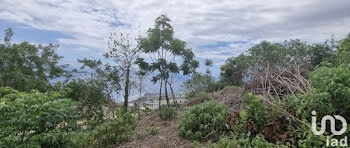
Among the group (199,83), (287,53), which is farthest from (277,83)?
(199,83)

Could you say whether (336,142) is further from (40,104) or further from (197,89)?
(197,89)

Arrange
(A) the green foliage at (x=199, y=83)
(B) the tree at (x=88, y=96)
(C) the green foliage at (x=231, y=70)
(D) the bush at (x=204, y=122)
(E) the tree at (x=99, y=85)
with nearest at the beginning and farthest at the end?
(D) the bush at (x=204, y=122) < (B) the tree at (x=88, y=96) < (E) the tree at (x=99, y=85) < (A) the green foliage at (x=199, y=83) < (C) the green foliage at (x=231, y=70)

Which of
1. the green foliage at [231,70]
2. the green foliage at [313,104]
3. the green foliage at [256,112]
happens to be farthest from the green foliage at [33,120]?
the green foliage at [231,70]

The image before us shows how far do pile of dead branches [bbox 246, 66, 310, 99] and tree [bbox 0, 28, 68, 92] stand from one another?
210 inches

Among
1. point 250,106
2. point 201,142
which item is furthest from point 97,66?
point 250,106

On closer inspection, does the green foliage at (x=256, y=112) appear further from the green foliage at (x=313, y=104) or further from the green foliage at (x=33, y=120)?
the green foliage at (x=33, y=120)

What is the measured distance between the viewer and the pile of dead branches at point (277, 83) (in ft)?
13.0

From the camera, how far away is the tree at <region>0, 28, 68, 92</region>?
5.20 metres

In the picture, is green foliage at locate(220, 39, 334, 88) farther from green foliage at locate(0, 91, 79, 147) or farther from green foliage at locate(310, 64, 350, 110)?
green foliage at locate(0, 91, 79, 147)

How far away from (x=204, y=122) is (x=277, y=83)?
1.81 m

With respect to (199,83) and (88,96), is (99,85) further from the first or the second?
(199,83)

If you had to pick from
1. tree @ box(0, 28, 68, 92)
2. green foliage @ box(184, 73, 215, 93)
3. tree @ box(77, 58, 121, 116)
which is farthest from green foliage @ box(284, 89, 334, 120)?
tree @ box(0, 28, 68, 92)

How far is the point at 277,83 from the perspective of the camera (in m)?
4.37

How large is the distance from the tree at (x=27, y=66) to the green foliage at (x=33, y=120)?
131 inches
